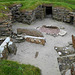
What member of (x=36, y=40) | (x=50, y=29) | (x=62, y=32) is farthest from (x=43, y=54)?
(x=50, y=29)

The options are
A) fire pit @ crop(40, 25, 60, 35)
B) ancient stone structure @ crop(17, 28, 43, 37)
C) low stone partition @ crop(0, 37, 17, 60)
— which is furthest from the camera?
fire pit @ crop(40, 25, 60, 35)

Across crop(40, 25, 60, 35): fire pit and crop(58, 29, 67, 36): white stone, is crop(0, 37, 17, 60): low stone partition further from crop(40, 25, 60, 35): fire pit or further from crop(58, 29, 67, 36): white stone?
crop(58, 29, 67, 36): white stone

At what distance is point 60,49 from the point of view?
9.54m

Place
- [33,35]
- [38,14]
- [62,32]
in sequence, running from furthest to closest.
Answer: [38,14] → [62,32] → [33,35]

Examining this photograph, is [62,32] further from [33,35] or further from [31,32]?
[31,32]

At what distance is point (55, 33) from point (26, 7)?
5366 millimetres

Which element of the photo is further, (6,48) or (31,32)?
(31,32)

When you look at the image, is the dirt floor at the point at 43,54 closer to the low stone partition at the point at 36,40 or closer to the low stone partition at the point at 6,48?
the low stone partition at the point at 36,40

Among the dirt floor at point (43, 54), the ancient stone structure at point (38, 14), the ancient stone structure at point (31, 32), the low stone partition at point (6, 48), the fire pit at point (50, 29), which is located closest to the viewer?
the dirt floor at point (43, 54)

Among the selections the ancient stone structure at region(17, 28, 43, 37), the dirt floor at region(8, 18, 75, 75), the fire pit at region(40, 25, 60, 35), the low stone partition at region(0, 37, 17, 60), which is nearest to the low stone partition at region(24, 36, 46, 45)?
the dirt floor at region(8, 18, 75, 75)

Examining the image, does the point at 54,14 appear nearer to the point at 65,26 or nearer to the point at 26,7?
the point at 65,26

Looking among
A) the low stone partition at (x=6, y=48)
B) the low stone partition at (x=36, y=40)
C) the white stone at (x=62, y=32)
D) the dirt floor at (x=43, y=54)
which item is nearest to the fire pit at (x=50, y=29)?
the white stone at (x=62, y=32)

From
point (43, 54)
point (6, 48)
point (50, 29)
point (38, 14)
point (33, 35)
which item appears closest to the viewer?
point (6, 48)

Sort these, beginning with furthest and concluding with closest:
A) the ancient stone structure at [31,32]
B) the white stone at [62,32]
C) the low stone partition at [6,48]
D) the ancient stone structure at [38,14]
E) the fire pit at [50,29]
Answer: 1. the ancient stone structure at [38,14]
2. the fire pit at [50,29]
3. the white stone at [62,32]
4. the ancient stone structure at [31,32]
5. the low stone partition at [6,48]
